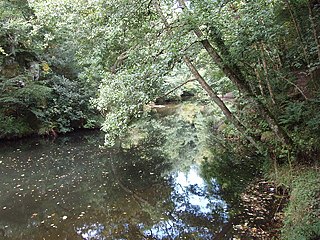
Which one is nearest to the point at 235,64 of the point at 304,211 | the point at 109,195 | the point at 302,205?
the point at 302,205

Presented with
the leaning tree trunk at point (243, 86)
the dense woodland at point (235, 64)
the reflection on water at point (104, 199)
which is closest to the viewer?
the dense woodland at point (235, 64)

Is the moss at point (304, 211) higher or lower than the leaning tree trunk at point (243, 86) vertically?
lower

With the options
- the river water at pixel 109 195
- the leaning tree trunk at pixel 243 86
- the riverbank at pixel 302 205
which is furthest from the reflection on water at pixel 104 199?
the leaning tree trunk at pixel 243 86

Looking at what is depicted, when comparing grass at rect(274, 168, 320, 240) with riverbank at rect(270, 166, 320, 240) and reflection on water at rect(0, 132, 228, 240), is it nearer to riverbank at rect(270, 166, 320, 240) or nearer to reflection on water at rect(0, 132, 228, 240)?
riverbank at rect(270, 166, 320, 240)

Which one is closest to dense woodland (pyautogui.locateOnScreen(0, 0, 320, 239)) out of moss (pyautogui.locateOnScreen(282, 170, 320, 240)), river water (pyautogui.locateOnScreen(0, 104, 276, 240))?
moss (pyautogui.locateOnScreen(282, 170, 320, 240))

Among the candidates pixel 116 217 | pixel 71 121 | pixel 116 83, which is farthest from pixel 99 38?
pixel 71 121

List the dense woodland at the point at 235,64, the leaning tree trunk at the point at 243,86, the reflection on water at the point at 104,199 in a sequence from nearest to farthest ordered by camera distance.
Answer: the dense woodland at the point at 235,64, the reflection on water at the point at 104,199, the leaning tree trunk at the point at 243,86

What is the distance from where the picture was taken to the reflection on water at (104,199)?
5.87m

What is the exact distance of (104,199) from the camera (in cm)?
745

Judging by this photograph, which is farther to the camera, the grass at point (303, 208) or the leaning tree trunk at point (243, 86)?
the leaning tree trunk at point (243, 86)

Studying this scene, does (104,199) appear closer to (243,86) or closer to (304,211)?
(243,86)

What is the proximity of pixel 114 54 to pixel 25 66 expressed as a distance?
358 inches

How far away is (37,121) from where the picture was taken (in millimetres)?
16359

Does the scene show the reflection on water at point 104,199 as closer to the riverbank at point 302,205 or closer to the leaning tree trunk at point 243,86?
the riverbank at point 302,205
